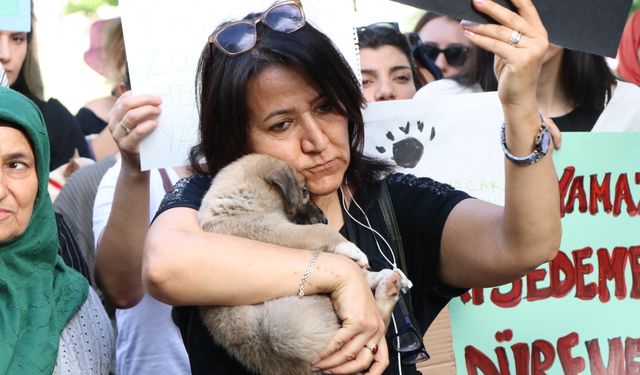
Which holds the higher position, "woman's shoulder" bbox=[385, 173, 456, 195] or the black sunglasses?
"woman's shoulder" bbox=[385, 173, 456, 195]

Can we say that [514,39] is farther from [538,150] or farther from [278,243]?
[278,243]

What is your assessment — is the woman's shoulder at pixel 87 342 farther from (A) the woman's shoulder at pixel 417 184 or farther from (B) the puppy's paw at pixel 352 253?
(A) the woman's shoulder at pixel 417 184

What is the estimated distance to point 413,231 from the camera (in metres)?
2.51

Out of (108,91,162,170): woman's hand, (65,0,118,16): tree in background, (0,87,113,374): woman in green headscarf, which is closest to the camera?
(0,87,113,374): woman in green headscarf

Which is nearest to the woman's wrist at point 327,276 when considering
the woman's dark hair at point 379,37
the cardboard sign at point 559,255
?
the cardboard sign at point 559,255

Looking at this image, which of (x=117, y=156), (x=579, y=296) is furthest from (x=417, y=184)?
(x=117, y=156)

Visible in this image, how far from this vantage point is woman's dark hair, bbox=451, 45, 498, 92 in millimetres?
3738

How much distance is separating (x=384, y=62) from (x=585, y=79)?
92 cm

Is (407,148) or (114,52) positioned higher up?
(114,52)

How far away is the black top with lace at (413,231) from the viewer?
247 cm

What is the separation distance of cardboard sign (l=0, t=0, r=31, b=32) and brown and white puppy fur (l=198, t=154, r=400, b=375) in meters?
1.08

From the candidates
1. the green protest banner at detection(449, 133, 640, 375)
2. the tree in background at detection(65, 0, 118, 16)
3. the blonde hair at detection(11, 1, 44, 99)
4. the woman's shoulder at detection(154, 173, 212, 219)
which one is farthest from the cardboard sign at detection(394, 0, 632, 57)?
the tree in background at detection(65, 0, 118, 16)

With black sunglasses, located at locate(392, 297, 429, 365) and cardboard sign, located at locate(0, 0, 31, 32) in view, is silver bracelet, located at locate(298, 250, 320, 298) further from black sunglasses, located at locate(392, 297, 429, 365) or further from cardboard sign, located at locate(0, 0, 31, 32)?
cardboard sign, located at locate(0, 0, 31, 32)

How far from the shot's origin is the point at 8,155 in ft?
8.14
